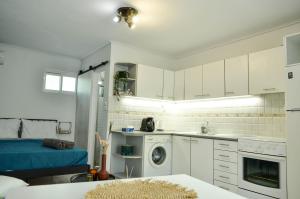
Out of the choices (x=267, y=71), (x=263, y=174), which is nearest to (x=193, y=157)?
(x=263, y=174)

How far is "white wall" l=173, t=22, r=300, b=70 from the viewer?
3258 millimetres

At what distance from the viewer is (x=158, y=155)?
4117 mm

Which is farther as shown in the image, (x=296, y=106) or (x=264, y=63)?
(x=264, y=63)

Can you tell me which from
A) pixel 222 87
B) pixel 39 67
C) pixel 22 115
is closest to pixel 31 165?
pixel 22 115

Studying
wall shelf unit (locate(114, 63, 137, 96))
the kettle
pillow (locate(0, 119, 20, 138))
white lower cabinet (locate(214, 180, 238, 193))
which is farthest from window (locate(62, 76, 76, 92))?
white lower cabinet (locate(214, 180, 238, 193))

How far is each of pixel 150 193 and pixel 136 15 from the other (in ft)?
8.62

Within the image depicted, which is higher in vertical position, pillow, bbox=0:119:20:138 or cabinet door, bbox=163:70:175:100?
cabinet door, bbox=163:70:175:100

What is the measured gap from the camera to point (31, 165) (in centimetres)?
298

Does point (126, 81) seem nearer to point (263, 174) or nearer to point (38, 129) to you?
point (38, 129)

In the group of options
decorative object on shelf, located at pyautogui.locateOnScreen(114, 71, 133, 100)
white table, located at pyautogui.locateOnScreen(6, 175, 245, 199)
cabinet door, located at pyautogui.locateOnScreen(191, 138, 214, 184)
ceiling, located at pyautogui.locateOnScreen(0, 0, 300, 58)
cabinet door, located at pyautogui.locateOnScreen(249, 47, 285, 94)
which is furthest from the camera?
decorative object on shelf, located at pyautogui.locateOnScreen(114, 71, 133, 100)

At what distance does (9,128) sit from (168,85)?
3.28 m

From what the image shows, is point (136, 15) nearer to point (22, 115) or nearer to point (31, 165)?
point (31, 165)

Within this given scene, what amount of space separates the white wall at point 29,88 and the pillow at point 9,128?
0.55 feet

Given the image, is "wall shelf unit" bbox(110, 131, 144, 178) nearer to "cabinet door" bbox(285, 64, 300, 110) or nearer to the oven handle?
the oven handle
